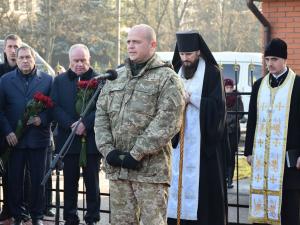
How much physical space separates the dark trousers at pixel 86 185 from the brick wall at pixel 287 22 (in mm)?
3617

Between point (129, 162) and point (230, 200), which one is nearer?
point (129, 162)

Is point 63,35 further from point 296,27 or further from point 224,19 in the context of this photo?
point 296,27

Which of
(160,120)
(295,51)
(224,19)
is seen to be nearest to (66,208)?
(160,120)

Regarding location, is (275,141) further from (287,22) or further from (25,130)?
(287,22)

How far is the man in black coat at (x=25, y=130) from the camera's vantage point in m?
8.68

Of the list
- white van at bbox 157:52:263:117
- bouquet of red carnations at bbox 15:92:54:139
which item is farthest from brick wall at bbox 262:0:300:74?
white van at bbox 157:52:263:117

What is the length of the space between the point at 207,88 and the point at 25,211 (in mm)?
3105

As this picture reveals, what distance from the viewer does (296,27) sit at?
1059 cm

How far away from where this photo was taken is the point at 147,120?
6.22m

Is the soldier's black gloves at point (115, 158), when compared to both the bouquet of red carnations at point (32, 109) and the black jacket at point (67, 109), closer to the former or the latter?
the black jacket at point (67, 109)

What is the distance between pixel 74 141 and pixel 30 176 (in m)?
0.83

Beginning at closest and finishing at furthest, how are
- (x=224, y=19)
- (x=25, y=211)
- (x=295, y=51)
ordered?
(x=25, y=211)
(x=295, y=51)
(x=224, y=19)

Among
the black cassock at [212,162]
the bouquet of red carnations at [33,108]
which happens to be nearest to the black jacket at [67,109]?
the bouquet of red carnations at [33,108]

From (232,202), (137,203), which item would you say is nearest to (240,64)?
(232,202)
